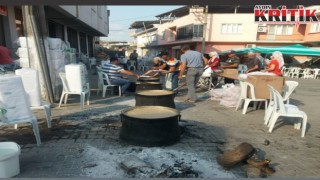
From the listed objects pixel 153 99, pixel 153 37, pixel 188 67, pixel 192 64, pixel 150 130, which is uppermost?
pixel 153 37

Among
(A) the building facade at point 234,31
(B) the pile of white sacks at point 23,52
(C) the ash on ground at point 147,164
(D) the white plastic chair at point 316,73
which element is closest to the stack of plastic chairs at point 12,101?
(C) the ash on ground at point 147,164

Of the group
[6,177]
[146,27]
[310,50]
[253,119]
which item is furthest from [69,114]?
[146,27]

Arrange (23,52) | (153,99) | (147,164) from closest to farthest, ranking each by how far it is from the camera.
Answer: (147,164), (153,99), (23,52)

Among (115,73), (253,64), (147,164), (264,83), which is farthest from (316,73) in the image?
(147,164)

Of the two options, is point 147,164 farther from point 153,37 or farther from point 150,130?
point 153,37

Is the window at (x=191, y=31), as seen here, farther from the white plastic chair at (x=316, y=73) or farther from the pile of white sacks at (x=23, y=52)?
the pile of white sacks at (x=23, y=52)

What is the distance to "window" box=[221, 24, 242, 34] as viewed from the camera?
118ft

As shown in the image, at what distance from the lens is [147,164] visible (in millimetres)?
3613

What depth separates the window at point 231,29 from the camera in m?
35.8

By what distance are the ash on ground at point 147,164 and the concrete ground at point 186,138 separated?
5.1 inches

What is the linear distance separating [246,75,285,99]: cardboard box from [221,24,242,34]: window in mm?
31611

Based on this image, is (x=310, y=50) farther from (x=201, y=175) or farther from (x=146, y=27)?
(x=146, y=27)

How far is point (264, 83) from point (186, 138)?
3150 millimetres

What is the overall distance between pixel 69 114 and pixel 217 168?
14.5ft
